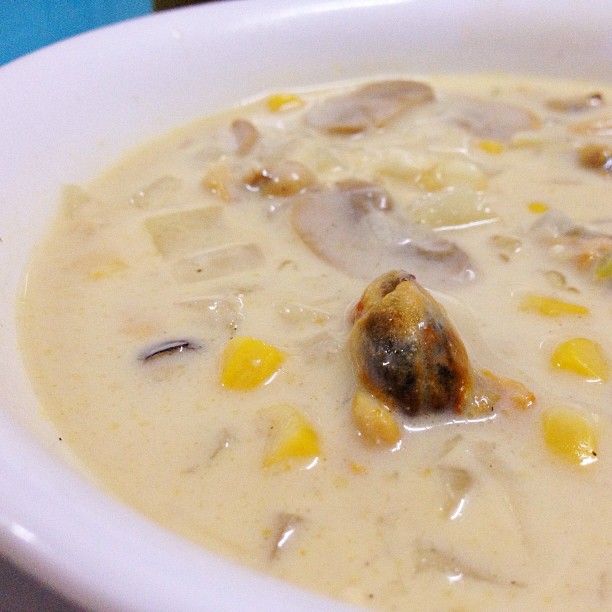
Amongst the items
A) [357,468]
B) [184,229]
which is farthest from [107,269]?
[357,468]

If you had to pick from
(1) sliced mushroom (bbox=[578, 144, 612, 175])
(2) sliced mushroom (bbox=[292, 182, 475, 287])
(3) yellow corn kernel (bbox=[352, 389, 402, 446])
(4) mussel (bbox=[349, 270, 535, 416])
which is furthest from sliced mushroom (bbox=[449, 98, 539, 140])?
(3) yellow corn kernel (bbox=[352, 389, 402, 446])

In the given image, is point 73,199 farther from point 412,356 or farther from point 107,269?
point 412,356

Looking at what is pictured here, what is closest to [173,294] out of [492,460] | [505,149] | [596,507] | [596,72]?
[492,460]

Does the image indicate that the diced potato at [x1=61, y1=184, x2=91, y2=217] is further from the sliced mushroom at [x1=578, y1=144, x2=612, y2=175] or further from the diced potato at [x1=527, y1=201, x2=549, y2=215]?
the sliced mushroom at [x1=578, y1=144, x2=612, y2=175]

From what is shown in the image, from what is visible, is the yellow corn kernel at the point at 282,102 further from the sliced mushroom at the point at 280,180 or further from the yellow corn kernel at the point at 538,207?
the yellow corn kernel at the point at 538,207

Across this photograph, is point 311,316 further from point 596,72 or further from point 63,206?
point 596,72

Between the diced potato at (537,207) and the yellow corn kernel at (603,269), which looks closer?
the yellow corn kernel at (603,269)

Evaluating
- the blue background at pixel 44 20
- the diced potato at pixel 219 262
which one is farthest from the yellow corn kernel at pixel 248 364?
the blue background at pixel 44 20

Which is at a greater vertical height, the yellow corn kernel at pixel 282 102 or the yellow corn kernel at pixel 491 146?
the yellow corn kernel at pixel 282 102
